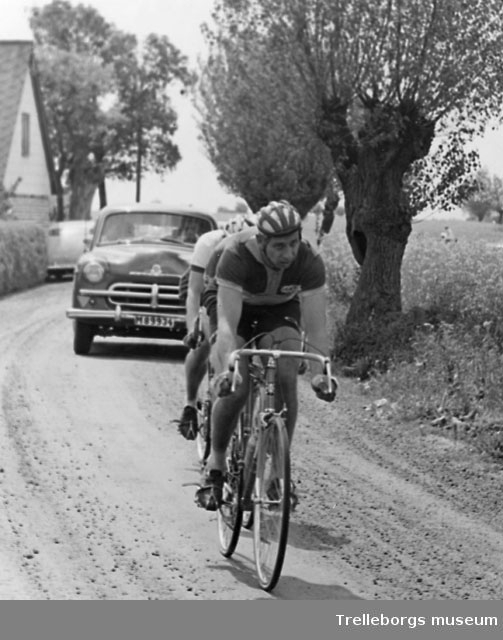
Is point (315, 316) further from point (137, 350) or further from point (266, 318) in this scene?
point (137, 350)

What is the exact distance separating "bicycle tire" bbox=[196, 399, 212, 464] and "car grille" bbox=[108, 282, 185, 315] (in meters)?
6.32

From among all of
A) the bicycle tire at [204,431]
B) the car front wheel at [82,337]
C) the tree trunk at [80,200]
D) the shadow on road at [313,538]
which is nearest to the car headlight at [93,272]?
the car front wheel at [82,337]

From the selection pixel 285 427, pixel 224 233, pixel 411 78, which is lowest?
pixel 285 427

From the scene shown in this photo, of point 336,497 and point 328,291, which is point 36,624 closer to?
point 336,497

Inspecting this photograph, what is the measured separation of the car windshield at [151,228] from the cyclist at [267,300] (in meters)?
9.41

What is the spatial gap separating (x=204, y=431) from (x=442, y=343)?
4.88 metres

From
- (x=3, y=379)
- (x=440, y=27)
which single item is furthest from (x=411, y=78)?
(x=3, y=379)

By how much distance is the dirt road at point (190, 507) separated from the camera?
269 inches

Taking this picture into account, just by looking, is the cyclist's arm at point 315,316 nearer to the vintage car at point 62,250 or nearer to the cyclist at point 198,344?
the cyclist at point 198,344

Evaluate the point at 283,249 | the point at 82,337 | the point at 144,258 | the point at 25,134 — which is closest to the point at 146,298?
the point at 144,258

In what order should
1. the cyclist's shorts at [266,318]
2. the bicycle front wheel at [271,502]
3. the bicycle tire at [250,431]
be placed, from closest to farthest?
the bicycle front wheel at [271,502]
the bicycle tire at [250,431]
the cyclist's shorts at [266,318]

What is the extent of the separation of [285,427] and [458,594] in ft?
3.66

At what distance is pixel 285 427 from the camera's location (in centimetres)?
689

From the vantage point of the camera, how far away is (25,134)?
51812mm
